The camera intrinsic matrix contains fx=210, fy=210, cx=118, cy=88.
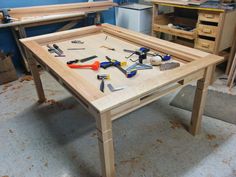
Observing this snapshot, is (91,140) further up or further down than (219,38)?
further down

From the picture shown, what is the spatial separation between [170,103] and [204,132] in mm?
532

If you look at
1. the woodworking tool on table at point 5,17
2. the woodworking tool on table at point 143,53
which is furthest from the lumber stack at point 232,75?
the woodworking tool on table at point 5,17

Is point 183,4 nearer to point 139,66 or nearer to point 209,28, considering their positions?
point 209,28

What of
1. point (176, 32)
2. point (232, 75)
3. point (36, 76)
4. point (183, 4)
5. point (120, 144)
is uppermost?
point (183, 4)

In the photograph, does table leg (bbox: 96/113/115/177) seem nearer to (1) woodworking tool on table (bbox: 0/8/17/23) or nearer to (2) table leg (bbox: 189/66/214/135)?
(2) table leg (bbox: 189/66/214/135)

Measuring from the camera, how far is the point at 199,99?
1.66m

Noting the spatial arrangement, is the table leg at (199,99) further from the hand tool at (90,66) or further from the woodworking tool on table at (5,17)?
the woodworking tool on table at (5,17)

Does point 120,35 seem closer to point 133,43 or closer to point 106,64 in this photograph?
point 133,43

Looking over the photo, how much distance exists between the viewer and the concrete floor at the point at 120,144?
1612mm

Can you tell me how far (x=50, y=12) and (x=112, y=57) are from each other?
1842mm

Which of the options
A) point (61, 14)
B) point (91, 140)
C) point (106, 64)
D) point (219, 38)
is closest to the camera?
point (106, 64)

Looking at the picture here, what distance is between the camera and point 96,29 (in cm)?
228

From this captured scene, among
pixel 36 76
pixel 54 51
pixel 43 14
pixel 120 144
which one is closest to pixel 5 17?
pixel 43 14

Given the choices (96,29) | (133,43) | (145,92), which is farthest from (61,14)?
(145,92)
